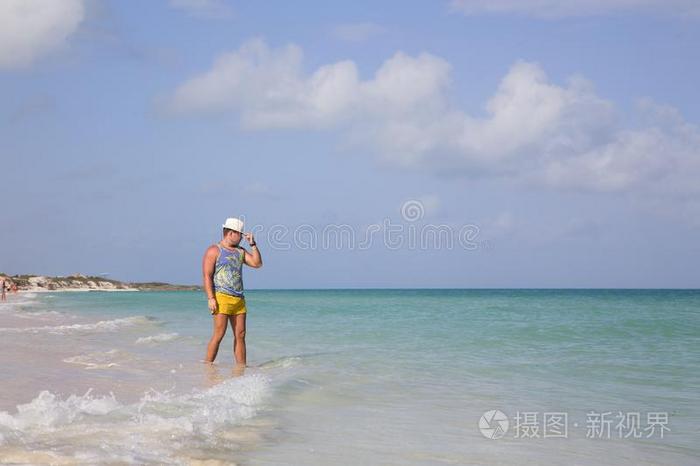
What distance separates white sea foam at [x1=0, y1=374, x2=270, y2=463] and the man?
261 cm

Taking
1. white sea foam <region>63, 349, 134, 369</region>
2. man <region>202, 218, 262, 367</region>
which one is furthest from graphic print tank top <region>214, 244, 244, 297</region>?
white sea foam <region>63, 349, 134, 369</region>

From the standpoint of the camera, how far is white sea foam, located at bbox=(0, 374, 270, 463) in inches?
175

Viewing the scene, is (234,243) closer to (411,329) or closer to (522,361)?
(522,361)

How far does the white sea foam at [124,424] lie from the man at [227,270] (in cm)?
261

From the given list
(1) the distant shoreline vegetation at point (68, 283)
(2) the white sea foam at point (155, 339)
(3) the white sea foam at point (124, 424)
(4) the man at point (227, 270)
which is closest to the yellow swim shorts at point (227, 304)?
(4) the man at point (227, 270)

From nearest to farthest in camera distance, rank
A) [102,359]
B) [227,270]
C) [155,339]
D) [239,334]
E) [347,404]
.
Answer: [347,404] → [227,270] → [239,334] → [102,359] → [155,339]

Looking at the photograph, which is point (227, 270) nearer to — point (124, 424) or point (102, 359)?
point (102, 359)

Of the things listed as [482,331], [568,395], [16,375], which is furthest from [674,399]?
[482,331]

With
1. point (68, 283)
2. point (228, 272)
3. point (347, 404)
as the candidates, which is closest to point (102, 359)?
point (228, 272)

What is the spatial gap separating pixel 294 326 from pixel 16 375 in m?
12.3

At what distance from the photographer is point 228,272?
9445mm

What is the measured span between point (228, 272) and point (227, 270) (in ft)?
0.10

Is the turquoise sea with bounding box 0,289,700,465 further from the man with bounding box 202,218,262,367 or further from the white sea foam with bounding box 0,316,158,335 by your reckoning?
the white sea foam with bounding box 0,316,158,335

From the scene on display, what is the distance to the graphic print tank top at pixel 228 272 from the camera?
371 inches
